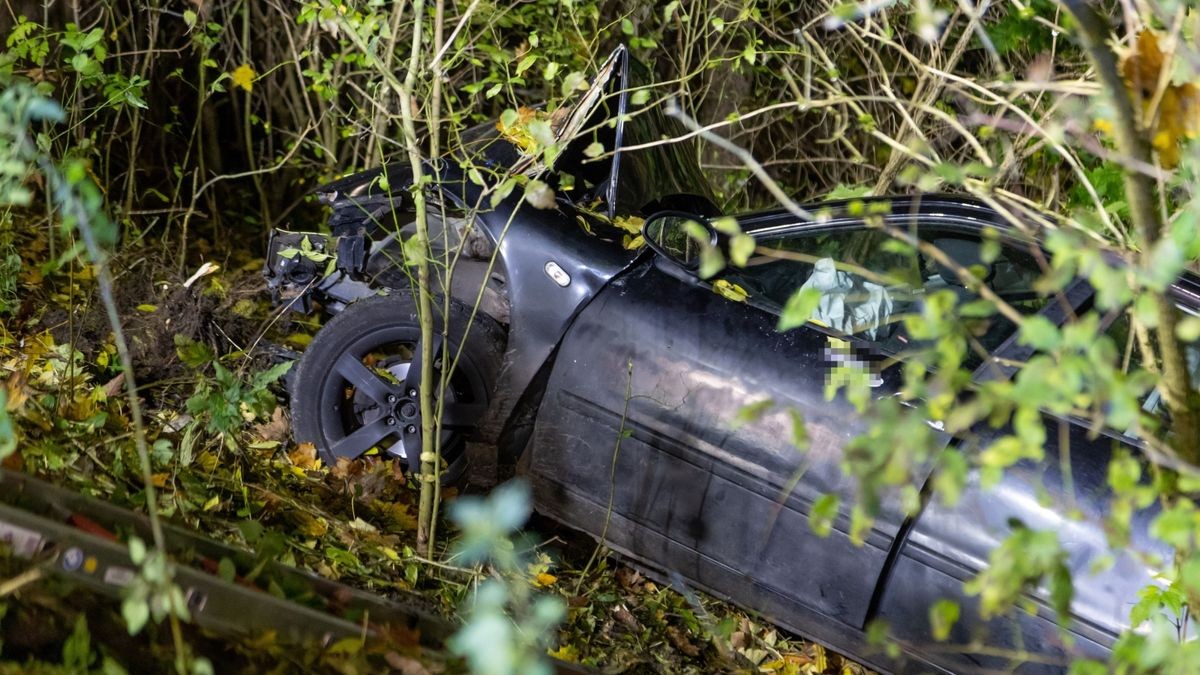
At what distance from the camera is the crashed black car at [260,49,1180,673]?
287 cm

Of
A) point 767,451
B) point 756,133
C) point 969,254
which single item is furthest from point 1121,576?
point 756,133

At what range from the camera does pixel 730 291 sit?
3.27m

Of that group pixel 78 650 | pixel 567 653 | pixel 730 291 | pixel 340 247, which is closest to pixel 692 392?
pixel 730 291

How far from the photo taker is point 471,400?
11.8ft

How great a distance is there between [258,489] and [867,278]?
6.67 ft

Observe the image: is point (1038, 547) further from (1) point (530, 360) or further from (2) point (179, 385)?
(2) point (179, 385)

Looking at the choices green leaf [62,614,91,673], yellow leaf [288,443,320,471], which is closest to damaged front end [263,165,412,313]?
yellow leaf [288,443,320,471]

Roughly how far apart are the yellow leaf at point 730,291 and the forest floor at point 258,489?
0.97 m

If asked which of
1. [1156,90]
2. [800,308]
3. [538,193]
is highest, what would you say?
[1156,90]

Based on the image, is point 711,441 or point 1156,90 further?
point 711,441

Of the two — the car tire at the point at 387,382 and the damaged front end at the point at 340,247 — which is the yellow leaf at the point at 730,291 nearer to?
the car tire at the point at 387,382

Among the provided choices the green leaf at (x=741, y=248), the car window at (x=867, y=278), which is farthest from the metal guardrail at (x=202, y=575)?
the car window at (x=867, y=278)

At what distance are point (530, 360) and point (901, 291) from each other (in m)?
1.18

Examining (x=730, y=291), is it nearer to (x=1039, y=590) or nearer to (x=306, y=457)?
(x=1039, y=590)
